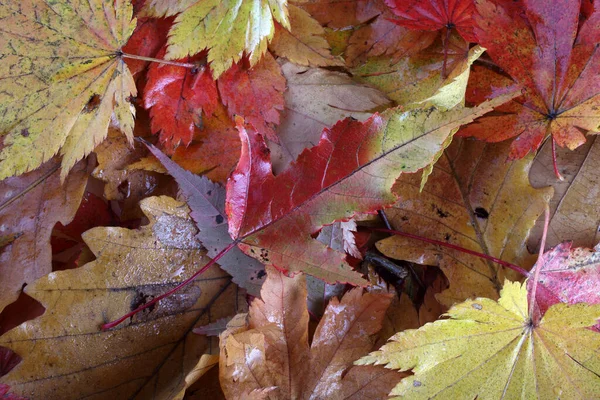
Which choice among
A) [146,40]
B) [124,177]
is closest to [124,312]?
[124,177]

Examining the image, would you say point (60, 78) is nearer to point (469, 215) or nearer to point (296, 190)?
point (296, 190)

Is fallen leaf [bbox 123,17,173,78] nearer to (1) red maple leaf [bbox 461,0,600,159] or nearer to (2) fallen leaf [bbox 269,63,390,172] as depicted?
(2) fallen leaf [bbox 269,63,390,172]

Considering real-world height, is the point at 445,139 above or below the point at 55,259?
above

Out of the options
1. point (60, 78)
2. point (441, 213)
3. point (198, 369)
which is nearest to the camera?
point (198, 369)

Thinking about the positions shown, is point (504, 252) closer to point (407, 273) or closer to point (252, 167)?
point (407, 273)

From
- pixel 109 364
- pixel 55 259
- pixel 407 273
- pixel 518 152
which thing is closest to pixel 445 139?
pixel 518 152

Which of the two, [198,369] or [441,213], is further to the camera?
[441,213]

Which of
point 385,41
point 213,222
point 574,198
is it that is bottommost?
point 574,198
